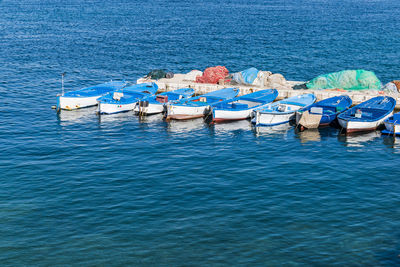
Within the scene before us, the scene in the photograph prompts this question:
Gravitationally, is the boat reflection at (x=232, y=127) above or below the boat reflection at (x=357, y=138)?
above

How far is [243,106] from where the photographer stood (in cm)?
5766

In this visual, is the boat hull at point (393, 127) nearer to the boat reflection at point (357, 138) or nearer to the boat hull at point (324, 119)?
the boat reflection at point (357, 138)

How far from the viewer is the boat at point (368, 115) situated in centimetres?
5212

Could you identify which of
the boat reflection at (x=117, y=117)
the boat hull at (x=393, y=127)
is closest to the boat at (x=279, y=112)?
the boat hull at (x=393, y=127)

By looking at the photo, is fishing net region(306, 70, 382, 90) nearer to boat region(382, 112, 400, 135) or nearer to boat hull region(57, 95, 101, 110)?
boat region(382, 112, 400, 135)

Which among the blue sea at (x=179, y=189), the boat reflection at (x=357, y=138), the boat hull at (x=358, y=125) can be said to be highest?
the boat hull at (x=358, y=125)

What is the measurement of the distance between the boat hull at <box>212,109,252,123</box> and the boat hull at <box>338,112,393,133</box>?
422 inches

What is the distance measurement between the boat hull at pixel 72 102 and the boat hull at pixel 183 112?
39.9 feet

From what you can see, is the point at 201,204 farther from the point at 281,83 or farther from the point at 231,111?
the point at 281,83

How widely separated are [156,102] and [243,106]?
10584 millimetres

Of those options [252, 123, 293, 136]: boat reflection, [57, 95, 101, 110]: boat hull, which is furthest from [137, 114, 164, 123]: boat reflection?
[252, 123, 293, 136]: boat reflection

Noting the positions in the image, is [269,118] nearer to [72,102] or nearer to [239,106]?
[239,106]

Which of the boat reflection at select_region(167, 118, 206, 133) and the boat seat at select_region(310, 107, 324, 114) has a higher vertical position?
the boat seat at select_region(310, 107, 324, 114)

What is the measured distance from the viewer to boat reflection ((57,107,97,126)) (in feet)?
191
